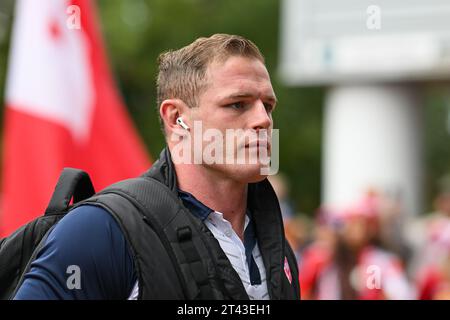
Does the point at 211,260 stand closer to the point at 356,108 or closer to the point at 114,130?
the point at 114,130

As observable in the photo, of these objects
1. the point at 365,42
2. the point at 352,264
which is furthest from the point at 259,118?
the point at 365,42

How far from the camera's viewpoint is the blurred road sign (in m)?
14.5

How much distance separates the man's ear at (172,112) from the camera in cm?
268

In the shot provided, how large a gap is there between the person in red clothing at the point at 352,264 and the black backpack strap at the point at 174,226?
147 inches

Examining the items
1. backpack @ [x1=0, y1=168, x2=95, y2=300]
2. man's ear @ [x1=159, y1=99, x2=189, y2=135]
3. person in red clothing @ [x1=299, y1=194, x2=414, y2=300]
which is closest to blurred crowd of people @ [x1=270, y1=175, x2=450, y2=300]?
person in red clothing @ [x1=299, y1=194, x2=414, y2=300]

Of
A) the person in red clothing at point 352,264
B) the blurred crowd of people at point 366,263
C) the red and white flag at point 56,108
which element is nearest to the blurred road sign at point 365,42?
the blurred crowd of people at point 366,263

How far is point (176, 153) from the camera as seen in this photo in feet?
8.94

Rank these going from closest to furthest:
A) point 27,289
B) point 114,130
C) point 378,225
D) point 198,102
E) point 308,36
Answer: point 27,289
point 198,102
point 114,130
point 378,225
point 308,36

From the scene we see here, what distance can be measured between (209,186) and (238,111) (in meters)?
0.23

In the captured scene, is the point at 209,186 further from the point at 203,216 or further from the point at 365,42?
the point at 365,42

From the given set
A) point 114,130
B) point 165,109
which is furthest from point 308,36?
point 165,109

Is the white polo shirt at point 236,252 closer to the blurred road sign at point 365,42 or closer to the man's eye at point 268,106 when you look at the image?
the man's eye at point 268,106

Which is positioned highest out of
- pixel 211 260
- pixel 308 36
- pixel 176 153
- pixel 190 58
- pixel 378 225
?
pixel 308 36
